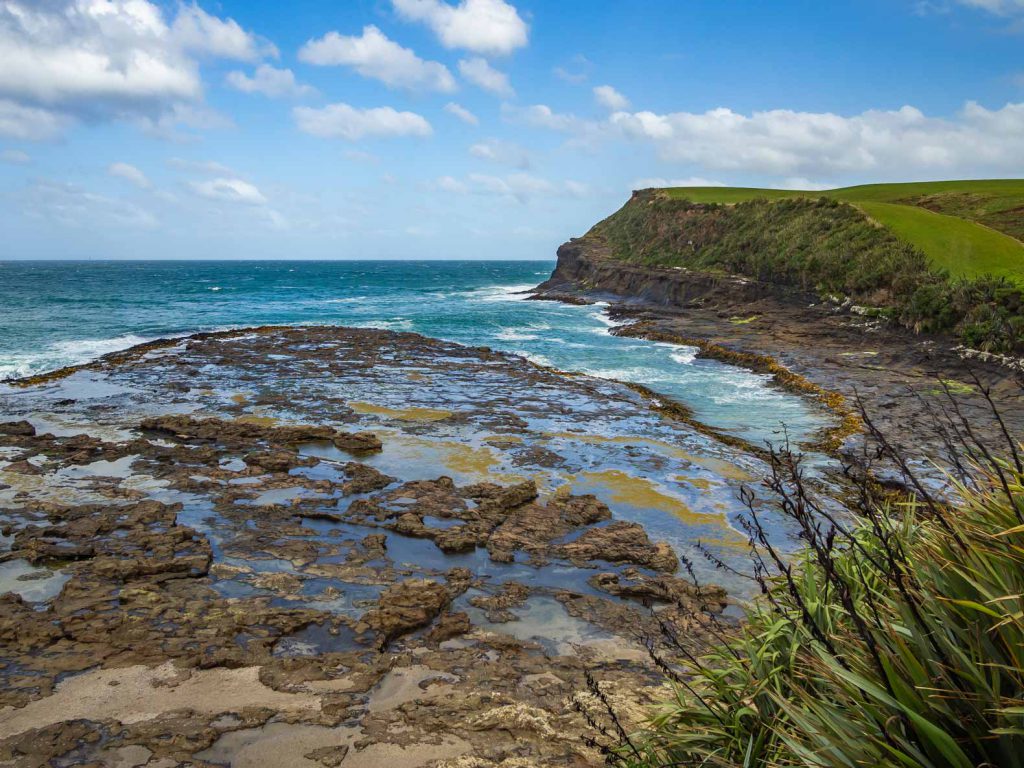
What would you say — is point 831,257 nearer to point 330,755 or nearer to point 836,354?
point 836,354

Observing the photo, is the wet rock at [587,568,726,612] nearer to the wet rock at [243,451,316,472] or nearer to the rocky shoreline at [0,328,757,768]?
the rocky shoreline at [0,328,757,768]

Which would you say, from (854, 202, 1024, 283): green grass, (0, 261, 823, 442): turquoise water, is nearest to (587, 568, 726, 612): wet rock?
(0, 261, 823, 442): turquoise water

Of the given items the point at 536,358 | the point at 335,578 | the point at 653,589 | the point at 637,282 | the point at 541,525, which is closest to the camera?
the point at 653,589

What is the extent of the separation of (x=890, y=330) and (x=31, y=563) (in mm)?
28402

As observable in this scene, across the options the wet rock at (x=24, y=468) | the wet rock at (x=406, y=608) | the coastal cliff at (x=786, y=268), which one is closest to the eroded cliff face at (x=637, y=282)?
the coastal cliff at (x=786, y=268)

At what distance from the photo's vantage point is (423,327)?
4325 cm

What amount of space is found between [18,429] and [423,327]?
93.6ft

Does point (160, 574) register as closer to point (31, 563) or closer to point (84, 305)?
point (31, 563)

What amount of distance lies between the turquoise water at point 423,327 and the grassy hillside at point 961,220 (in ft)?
36.5

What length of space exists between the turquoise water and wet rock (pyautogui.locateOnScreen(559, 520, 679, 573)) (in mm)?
2866

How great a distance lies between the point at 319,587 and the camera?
9117mm

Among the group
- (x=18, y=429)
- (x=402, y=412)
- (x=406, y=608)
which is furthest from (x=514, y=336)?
(x=406, y=608)

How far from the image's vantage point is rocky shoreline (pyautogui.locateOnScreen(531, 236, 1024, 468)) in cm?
1519

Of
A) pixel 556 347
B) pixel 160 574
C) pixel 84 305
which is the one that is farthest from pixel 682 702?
pixel 84 305
